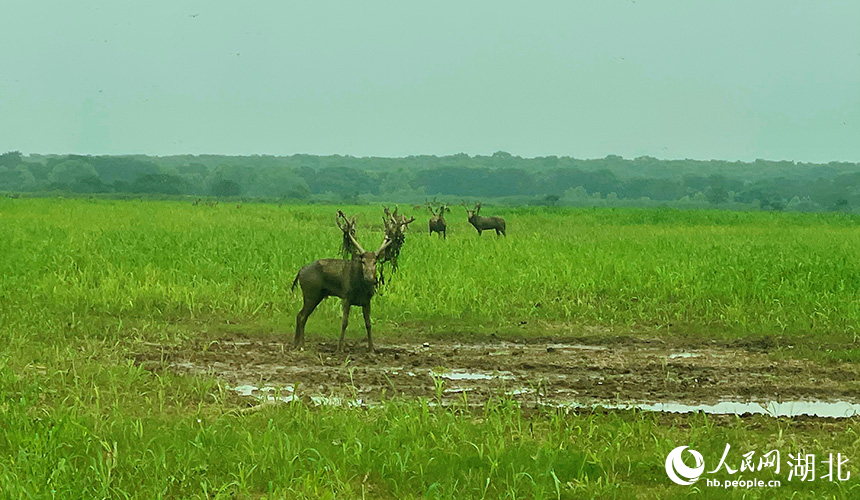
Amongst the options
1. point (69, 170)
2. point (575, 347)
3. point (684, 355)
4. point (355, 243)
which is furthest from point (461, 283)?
point (69, 170)

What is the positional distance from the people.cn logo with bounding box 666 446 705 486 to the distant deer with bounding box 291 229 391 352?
4.56m

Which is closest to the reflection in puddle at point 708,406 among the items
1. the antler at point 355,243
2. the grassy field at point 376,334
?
the grassy field at point 376,334

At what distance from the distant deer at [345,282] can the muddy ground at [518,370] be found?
0.43 metres

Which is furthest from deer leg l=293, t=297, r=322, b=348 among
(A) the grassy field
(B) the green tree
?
(B) the green tree

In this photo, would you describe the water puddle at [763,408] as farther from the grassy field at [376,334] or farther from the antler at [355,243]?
the antler at [355,243]

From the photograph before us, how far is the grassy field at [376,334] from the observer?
7137 millimetres

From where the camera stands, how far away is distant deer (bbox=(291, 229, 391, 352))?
11.2 m

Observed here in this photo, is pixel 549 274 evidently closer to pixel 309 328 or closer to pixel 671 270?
pixel 671 270

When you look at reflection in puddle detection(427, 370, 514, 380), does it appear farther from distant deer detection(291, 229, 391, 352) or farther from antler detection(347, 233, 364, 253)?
antler detection(347, 233, 364, 253)

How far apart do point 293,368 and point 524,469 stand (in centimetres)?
453

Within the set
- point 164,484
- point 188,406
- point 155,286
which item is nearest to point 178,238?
point 155,286

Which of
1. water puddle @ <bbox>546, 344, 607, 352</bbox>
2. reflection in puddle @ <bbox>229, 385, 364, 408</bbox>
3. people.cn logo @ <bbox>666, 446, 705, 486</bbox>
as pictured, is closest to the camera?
people.cn logo @ <bbox>666, 446, 705, 486</bbox>

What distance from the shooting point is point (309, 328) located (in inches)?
548

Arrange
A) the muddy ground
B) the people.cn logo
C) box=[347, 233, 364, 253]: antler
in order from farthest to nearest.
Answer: box=[347, 233, 364, 253]: antler < the muddy ground < the people.cn logo
